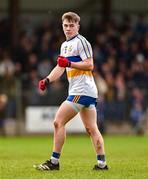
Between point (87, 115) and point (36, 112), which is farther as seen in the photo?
point (36, 112)

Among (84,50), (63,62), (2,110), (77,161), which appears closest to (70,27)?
(84,50)

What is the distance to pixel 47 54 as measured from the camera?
28.2 meters

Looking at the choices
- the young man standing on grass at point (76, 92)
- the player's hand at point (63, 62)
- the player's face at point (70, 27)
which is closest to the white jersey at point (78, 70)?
the young man standing on grass at point (76, 92)

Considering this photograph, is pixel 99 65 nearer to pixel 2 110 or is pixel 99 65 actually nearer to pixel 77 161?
pixel 2 110

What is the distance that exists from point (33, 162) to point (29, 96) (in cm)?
1204

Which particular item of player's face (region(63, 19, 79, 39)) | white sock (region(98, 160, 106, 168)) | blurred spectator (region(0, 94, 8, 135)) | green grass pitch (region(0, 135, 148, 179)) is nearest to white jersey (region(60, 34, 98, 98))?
player's face (region(63, 19, 79, 39))

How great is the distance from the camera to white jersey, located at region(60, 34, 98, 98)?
1246cm

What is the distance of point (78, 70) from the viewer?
41.3 ft

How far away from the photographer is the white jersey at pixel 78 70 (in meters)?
12.5

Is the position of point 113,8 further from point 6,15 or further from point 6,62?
point 6,62

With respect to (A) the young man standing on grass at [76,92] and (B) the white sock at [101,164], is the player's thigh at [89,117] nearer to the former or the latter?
(A) the young man standing on grass at [76,92]

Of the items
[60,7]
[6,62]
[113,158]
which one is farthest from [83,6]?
[113,158]

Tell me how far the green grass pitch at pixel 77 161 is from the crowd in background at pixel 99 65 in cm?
404

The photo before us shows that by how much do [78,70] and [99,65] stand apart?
15.6 m
